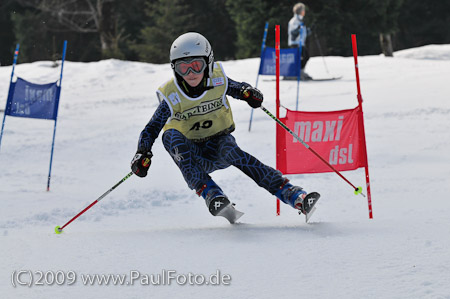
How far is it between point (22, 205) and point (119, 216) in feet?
3.81

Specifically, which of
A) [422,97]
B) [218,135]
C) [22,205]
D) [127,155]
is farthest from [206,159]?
[422,97]

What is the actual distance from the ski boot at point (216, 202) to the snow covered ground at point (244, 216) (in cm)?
11

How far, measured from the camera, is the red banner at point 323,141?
4.84 m

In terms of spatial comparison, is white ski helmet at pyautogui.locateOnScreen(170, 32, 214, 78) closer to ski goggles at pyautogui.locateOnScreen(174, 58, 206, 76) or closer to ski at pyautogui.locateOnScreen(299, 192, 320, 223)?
ski goggles at pyautogui.locateOnScreen(174, 58, 206, 76)

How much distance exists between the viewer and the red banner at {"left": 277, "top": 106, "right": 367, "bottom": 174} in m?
4.84

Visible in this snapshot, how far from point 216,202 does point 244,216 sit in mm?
1715

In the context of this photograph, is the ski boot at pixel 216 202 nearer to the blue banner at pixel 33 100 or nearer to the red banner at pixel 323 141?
the red banner at pixel 323 141

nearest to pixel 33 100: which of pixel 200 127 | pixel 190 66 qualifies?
pixel 200 127

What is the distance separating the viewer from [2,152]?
9.84m

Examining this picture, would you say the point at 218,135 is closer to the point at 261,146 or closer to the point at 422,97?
the point at 261,146

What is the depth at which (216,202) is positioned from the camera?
412cm

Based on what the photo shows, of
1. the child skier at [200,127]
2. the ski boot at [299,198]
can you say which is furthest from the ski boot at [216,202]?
the ski boot at [299,198]

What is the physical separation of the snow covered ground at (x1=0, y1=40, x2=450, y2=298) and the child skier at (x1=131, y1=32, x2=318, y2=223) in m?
0.30

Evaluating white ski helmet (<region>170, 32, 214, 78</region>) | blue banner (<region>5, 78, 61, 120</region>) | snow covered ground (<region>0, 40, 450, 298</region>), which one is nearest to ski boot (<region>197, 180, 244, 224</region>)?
snow covered ground (<region>0, 40, 450, 298</region>)
